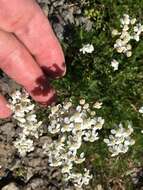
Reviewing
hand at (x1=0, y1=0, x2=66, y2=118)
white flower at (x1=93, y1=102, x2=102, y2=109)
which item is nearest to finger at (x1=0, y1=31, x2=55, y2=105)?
hand at (x1=0, y1=0, x2=66, y2=118)

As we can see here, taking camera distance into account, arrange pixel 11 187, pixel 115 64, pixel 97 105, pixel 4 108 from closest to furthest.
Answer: pixel 4 108 < pixel 97 105 < pixel 115 64 < pixel 11 187

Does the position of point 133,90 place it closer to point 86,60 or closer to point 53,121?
point 86,60

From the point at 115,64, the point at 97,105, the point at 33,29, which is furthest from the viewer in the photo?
the point at 115,64

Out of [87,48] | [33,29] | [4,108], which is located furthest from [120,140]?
[33,29]

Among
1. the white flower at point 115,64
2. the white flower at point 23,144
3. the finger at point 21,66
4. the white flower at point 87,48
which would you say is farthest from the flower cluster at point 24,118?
the white flower at point 115,64

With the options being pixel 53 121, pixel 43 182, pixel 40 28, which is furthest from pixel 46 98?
pixel 43 182

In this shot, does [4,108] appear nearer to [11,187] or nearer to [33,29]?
[33,29]
